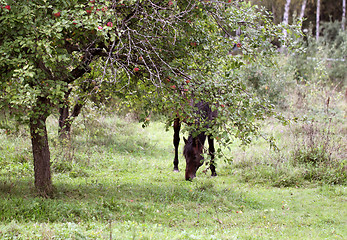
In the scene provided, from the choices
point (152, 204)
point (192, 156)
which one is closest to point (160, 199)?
point (152, 204)

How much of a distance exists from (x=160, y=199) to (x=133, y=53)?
301 centimetres

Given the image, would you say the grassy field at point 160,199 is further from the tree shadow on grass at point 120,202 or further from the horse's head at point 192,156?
the horse's head at point 192,156

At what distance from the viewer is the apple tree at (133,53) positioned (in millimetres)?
5402

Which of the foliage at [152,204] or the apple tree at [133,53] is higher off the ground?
the apple tree at [133,53]

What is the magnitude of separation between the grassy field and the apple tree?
103 centimetres

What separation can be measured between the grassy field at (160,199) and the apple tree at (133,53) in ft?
3.39

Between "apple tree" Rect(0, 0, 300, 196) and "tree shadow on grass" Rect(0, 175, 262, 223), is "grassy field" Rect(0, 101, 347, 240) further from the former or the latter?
"apple tree" Rect(0, 0, 300, 196)

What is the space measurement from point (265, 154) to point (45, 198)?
22.4ft

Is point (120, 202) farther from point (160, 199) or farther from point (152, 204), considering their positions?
point (160, 199)

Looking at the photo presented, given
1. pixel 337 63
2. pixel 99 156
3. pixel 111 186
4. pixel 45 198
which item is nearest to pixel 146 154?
pixel 99 156

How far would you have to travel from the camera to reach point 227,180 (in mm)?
10203

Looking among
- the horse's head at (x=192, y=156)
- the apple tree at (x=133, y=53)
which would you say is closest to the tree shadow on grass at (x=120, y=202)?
the horse's head at (x=192, y=156)

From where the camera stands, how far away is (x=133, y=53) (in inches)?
270

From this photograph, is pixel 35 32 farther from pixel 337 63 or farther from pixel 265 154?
pixel 337 63
